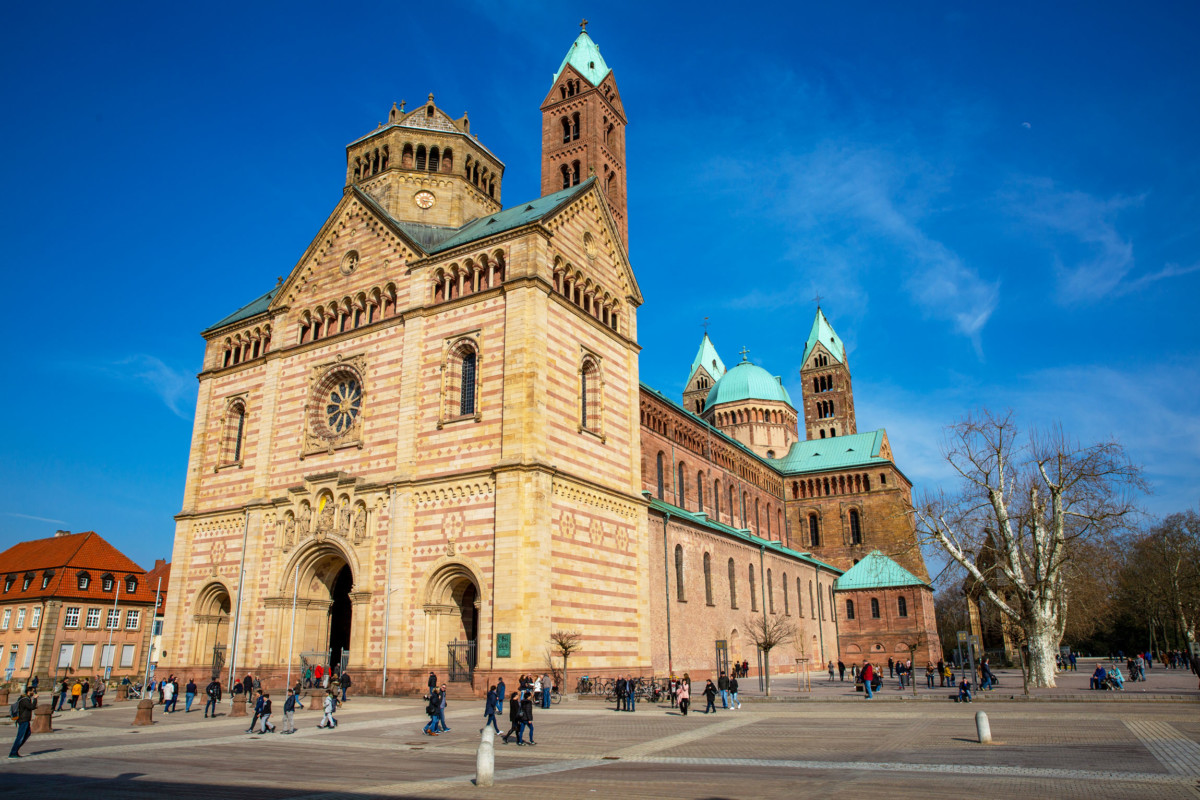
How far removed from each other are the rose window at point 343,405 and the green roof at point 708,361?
6604 centimetres

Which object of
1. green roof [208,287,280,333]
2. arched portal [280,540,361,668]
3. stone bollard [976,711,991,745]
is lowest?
stone bollard [976,711,991,745]

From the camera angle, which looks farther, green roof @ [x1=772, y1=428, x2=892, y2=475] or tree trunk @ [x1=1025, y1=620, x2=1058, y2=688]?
green roof @ [x1=772, y1=428, x2=892, y2=475]

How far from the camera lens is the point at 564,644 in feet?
98.0

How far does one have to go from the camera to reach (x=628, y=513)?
36.9 meters

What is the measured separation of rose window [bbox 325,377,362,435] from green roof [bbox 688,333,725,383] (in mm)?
66038

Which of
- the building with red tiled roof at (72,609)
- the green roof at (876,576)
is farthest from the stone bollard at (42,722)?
the green roof at (876,576)

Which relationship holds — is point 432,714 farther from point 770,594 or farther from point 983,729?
point 770,594

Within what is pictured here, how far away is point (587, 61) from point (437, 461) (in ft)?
122

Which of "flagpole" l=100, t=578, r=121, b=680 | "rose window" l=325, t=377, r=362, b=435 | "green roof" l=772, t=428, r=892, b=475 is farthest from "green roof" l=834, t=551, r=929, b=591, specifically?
"flagpole" l=100, t=578, r=121, b=680

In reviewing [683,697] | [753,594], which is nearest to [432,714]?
[683,697]

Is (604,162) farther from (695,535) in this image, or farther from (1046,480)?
(1046,480)

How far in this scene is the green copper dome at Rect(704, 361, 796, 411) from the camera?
87.9 metres

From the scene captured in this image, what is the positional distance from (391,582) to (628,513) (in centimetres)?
1075

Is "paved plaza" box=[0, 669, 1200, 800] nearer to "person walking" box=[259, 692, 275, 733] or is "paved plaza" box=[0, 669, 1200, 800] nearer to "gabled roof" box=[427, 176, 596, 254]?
"person walking" box=[259, 692, 275, 733]
